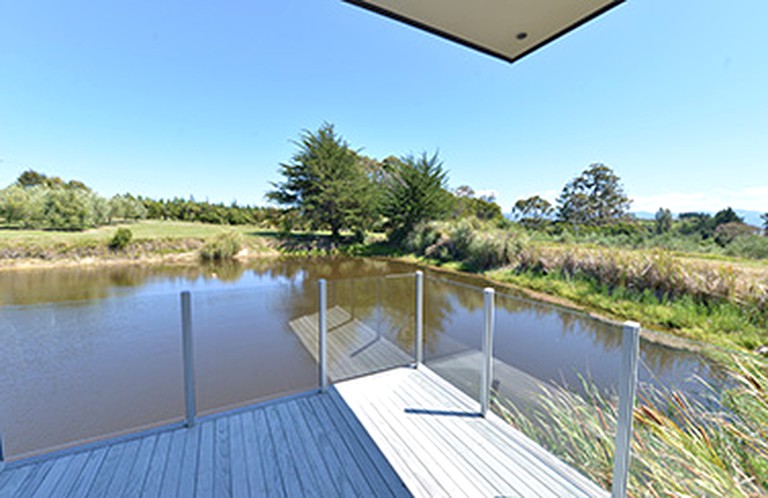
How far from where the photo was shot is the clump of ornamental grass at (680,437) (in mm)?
1236

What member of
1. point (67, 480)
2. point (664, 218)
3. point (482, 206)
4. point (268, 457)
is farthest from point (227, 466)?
point (482, 206)

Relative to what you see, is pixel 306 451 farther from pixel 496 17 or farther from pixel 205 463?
pixel 496 17

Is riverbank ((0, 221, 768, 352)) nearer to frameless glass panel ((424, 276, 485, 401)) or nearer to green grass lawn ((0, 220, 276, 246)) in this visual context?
green grass lawn ((0, 220, 276, 246))

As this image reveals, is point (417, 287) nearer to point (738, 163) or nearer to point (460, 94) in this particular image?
point (460, 94)

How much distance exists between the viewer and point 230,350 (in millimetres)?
2596

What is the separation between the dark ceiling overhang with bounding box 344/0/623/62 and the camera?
1.33 meters

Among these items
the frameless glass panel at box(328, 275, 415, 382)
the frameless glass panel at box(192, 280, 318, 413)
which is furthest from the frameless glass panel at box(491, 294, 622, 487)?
the frameless glass panel at box(192, 280, 318, 413)

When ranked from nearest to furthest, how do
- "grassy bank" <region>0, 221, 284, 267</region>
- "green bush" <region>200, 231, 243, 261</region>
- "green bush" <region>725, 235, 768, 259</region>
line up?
"green bush" <region>725, 235, 768, 259</region>
"grassy bank" <region>0, 221, 284, 267</region>
"green bush" <region>200, 231, 243, 261</region>

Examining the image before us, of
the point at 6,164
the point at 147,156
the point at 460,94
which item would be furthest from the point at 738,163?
the point at 6,164

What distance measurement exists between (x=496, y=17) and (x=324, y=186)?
16505 mm

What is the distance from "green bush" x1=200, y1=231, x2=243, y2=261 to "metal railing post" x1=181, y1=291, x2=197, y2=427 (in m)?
14.0

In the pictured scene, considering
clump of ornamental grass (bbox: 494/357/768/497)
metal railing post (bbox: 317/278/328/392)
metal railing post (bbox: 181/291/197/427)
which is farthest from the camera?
metal railing post (bbox: 317/278/328/392)

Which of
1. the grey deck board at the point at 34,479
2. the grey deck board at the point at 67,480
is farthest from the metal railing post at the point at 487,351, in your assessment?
the grey deck board at the point at 34,479

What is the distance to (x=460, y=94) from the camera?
447 inches
